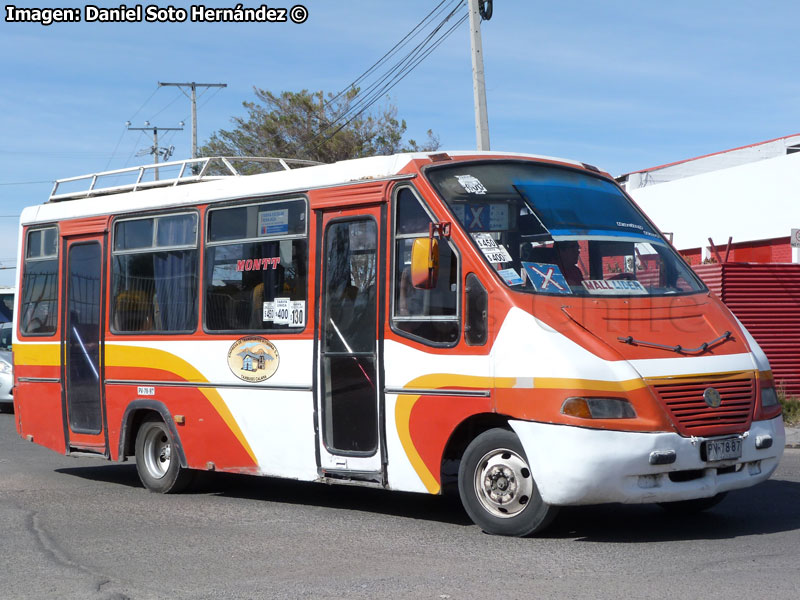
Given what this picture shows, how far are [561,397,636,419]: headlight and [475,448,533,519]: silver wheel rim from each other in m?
0.62

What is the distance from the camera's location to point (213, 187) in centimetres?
1055

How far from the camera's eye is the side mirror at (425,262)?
26.6ft

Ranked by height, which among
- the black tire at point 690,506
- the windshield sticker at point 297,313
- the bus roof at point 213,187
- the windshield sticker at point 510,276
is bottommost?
the black tire at point 690,506

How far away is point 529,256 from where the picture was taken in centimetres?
813

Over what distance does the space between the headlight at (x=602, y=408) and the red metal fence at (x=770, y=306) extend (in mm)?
10353

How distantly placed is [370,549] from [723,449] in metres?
2.46

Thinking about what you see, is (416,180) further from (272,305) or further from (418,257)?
(272,305)

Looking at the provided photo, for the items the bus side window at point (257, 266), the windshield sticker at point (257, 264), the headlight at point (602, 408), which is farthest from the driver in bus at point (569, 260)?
the windshield sticker at point (257, 264)

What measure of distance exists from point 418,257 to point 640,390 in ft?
6.08

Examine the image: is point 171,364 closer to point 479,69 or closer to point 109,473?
point 109,473

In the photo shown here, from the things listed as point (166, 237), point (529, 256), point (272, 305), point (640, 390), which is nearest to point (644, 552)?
point (640, 390)

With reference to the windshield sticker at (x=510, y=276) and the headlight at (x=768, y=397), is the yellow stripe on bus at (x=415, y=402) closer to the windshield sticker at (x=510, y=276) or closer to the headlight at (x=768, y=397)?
the windshield sticker at (x=510, y=276)

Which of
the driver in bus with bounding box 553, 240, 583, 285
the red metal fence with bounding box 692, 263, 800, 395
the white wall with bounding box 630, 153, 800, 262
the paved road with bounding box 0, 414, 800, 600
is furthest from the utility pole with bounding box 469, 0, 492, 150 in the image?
the driver in bus with bounding box 553, 240, 583, 285

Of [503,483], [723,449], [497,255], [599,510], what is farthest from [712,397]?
[599,510]
